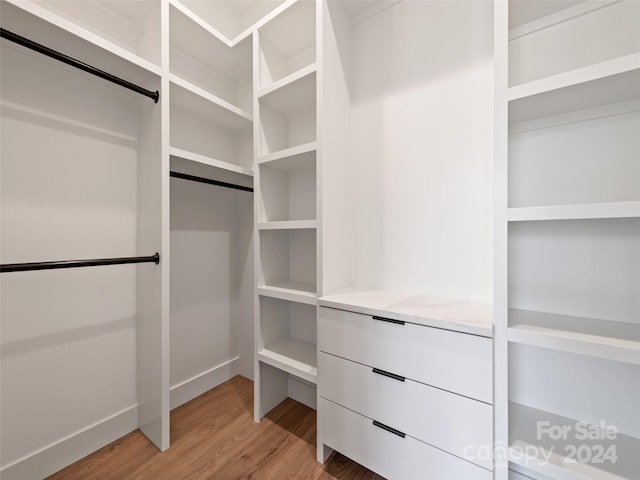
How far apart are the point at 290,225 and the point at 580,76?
1253 millimetres

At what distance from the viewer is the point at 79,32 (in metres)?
1.08

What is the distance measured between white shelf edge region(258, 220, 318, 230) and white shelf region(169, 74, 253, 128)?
2.77 ft

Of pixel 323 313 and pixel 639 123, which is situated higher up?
pixel 639 123

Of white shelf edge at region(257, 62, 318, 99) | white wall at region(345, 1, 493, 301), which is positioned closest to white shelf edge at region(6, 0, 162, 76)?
white shelf edge at region(257, 62, 318, 99)

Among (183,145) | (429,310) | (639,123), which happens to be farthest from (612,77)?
(183,145)

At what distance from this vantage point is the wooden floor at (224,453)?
123 centimetres

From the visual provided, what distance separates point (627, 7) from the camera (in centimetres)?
88

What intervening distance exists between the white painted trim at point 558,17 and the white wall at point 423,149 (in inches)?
5.0

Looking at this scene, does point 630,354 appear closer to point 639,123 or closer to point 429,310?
point 429,310

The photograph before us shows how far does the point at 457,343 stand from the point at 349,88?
1.53 m

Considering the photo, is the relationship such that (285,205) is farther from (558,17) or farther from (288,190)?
(558,17)

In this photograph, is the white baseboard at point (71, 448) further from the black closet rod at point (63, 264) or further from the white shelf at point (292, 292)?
the white shelf at point (292, 292)

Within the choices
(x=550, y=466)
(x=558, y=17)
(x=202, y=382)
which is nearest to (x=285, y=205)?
(x=202, y=382)

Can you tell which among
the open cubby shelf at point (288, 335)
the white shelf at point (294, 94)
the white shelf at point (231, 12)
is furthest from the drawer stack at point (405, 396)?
the white shelf at point (231, 12)
